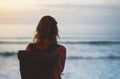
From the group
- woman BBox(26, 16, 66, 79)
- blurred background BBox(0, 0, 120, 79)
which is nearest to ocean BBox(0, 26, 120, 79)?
blurred background BBox(0, 0, 120, 79)

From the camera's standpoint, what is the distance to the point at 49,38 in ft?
9.85

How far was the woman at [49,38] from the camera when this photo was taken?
2.99m

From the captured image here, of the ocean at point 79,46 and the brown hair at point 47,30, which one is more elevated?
the brown hair at point 47,30

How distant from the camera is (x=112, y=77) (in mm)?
8016

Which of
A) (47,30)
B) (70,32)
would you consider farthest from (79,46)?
(47,30)

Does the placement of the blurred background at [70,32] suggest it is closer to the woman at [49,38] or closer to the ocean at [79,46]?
the ocean at [79,46]

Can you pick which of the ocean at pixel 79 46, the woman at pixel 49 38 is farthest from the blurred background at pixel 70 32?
the woman at pixel 49 38

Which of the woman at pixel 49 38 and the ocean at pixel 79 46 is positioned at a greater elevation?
the woman at pixel 49 38

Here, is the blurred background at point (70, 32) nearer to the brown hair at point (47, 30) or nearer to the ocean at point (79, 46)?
the ocean at point (79, 46)

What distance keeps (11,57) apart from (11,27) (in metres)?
1.92

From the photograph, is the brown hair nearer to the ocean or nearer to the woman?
the woman

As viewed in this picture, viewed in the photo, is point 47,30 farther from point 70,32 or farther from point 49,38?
point 70,32

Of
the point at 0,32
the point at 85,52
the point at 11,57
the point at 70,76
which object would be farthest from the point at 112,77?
the point at 0,32

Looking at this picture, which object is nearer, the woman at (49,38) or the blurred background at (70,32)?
the woman at (49,38)
